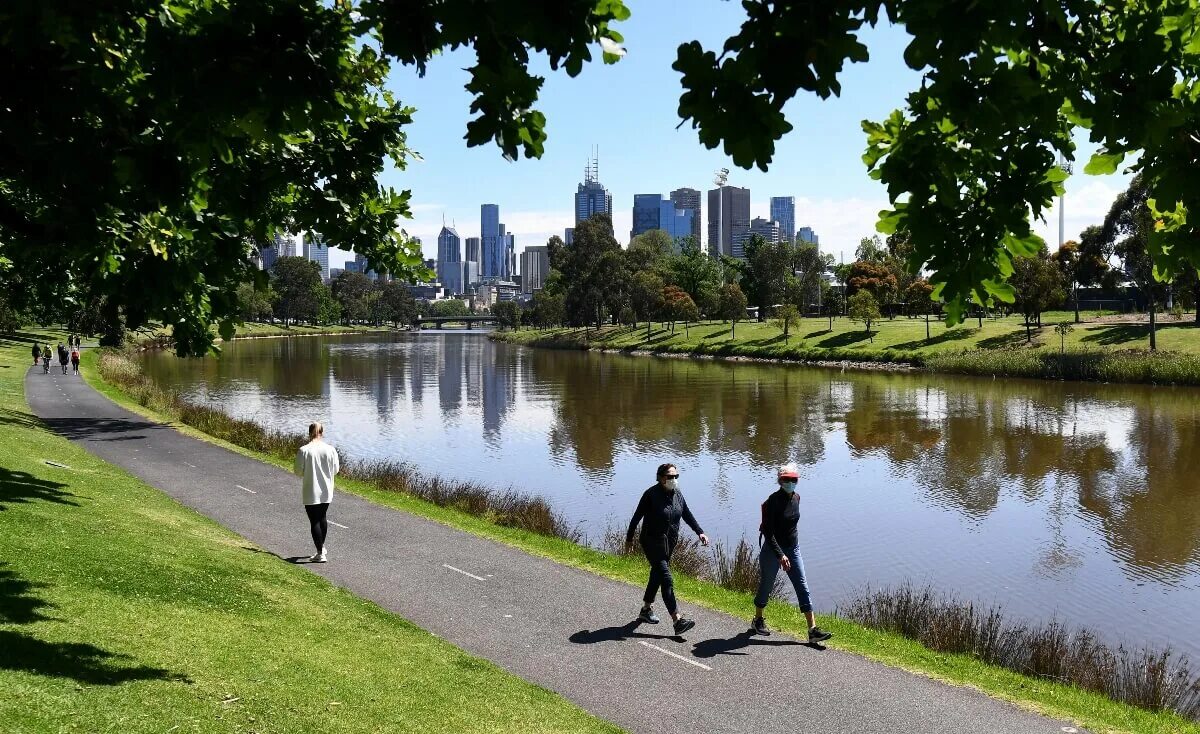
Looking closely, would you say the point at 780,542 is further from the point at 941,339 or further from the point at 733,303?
the point at 733,303

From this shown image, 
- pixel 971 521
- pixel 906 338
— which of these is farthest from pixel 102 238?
pixel 906 338

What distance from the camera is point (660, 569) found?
1079 cm

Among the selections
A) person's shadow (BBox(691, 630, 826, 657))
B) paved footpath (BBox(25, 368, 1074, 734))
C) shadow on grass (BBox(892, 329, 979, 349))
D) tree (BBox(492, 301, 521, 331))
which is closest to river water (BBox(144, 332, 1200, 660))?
person's shadow (BBox(691, 630, 826, 657))

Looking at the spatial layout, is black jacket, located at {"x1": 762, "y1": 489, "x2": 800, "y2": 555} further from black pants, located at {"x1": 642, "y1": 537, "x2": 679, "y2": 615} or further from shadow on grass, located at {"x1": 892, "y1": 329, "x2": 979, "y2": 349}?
shadow on grass, located at {"x1": 892, "y1": 329, "x2": 979, "y2": 349}

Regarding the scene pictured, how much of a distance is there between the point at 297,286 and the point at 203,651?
178m

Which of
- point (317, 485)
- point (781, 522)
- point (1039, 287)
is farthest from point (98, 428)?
point (1039, 287)

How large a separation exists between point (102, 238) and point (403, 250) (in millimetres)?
5073

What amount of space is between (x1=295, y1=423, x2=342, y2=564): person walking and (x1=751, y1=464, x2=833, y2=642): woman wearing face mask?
6122 mm

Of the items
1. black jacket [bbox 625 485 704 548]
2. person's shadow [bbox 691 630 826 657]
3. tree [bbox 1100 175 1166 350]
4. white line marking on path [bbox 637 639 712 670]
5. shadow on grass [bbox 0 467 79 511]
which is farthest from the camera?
tree [bbox 1100 175 1166 350]

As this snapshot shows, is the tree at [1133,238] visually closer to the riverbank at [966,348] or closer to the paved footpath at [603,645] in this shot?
the riverbank at [966,348]

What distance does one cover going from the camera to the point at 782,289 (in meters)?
105

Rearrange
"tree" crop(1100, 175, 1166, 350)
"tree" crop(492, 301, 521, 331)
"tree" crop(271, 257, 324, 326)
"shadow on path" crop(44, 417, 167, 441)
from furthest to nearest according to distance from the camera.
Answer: "tree" crop(492, 301, 521, 331) < "tree" crop(271, 257, 324, 326) < "tree" crop(1100, 175, 1166, 350) < "shadow on path" crop(44, 417, 167, 441)

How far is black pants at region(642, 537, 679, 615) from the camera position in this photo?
10703mm

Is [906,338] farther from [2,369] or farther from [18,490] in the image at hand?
[18,490]
